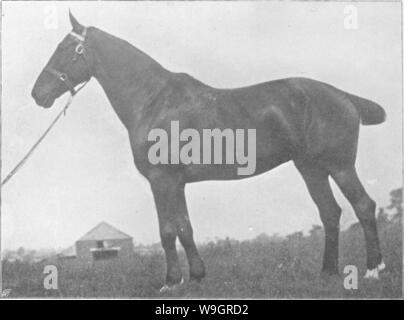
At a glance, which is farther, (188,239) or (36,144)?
(36,144)

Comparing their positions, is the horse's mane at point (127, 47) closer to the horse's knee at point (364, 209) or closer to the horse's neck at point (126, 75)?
the horse's neck at point (126, 75)

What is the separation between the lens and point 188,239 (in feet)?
13.2

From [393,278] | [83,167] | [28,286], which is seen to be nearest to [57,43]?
[83,167]

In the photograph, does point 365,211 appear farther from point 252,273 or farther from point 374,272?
point 252,273

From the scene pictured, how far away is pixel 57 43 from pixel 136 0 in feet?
2.37

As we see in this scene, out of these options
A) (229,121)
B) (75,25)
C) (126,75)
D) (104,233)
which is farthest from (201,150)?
(75,25)

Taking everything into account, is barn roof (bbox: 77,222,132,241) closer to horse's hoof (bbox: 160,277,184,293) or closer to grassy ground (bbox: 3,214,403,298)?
grassy ground (bbox: 3,214,403,298)

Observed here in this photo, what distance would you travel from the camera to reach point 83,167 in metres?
4.16

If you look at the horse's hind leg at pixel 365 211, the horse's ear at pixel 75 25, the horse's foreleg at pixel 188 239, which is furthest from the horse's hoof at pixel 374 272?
the horse's ear at pixel 75 25

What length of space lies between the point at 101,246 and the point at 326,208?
179 cm

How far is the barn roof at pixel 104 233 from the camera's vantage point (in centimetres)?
410

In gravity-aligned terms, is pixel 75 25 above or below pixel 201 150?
above

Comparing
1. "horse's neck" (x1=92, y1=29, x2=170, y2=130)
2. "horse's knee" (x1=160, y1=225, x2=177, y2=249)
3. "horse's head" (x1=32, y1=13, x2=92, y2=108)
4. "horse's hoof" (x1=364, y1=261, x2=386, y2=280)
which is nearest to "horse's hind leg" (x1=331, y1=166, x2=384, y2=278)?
"horse's hoof" (x1=364, y1=261, x2=386, y2=280)

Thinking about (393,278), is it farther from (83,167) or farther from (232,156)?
(83,167)
